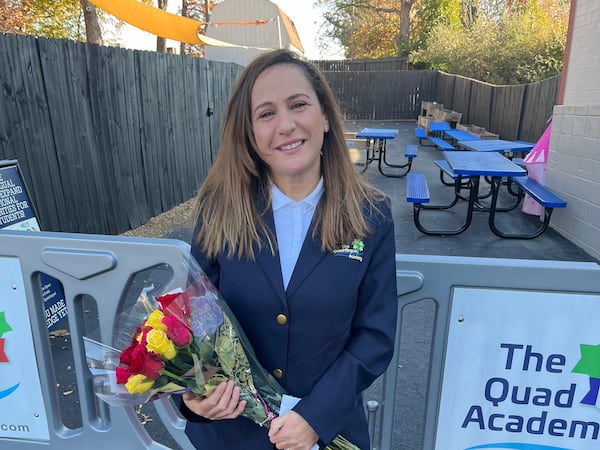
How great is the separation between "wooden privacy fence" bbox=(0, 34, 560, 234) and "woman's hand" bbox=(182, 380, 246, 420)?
1.46 m

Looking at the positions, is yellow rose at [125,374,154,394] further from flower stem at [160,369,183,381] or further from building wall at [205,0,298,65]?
building wall at [205,0,298,65]

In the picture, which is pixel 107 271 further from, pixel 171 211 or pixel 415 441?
pixel 171 211

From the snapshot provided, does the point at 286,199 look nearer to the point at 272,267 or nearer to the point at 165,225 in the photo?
the point at 272,267

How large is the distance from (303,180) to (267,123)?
22 centimetres

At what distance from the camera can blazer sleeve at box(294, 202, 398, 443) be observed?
1.40 meters

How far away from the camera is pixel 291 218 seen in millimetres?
1525

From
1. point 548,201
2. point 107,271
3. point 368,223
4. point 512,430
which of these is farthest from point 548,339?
point 548,201

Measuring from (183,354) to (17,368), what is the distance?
1.44m

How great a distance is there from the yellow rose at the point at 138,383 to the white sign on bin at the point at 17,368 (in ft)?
3.89

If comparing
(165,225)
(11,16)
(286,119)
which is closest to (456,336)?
(286,119)

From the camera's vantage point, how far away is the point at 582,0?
5.95 metres

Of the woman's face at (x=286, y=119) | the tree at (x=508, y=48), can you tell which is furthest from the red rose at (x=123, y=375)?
the tree at (x=508, y=48)

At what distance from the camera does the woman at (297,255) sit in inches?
55.4

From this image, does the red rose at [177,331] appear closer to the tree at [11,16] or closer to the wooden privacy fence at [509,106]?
the wooden privacy fence at [509,106]
